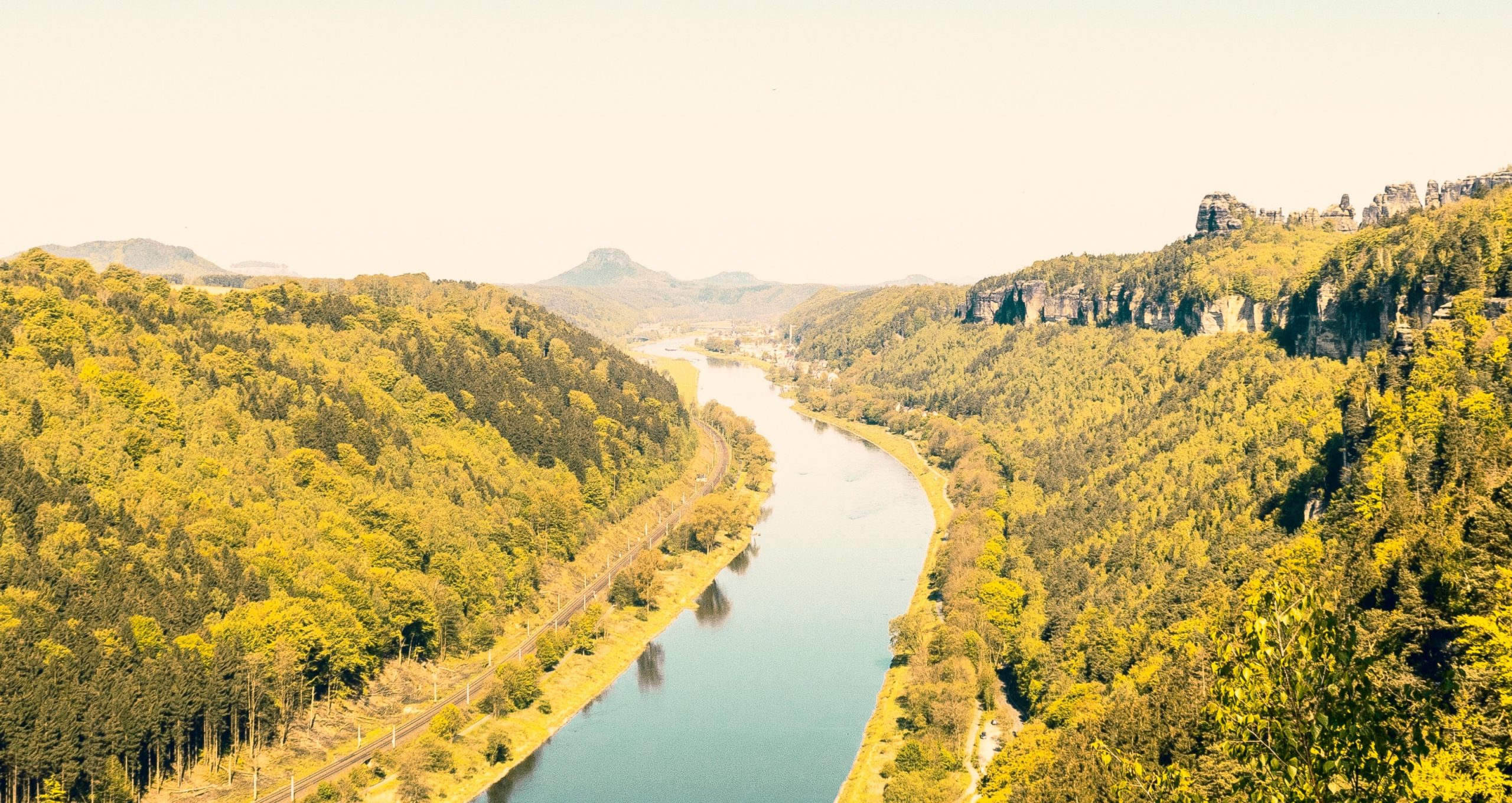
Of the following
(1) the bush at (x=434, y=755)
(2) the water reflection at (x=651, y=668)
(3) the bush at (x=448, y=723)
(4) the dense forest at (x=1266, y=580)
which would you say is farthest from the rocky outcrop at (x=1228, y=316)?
(1) the bush at (x=434, y=755)

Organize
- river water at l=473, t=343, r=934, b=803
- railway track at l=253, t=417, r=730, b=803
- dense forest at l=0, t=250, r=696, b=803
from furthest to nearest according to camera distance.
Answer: river water at l=473, t=343, r=934, b=803, railway track at l=253, t=417, r=730, b=803, dense forest at l=0, t=250, r=696, b=803

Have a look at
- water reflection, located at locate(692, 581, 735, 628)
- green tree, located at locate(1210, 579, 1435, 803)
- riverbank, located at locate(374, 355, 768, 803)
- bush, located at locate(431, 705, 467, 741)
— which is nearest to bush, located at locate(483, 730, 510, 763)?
riverbank, located at locate(374, 355, 768, 803)

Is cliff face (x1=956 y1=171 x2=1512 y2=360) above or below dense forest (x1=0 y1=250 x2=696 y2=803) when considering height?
above

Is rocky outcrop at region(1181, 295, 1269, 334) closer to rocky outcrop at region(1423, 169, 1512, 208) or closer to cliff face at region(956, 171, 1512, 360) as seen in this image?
cliff face at region(956, 171, 1512, 360)

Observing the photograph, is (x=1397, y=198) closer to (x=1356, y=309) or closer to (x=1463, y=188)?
(x=1463, y=188)

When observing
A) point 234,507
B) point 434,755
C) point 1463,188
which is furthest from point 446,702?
point 1463,188

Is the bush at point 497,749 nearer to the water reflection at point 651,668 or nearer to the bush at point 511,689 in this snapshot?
the bush at point 511,689

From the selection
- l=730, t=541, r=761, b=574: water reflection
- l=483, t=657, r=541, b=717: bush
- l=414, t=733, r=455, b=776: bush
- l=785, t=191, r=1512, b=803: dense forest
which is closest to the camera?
l=785, t=191, r=1512, b=803: dense forest
